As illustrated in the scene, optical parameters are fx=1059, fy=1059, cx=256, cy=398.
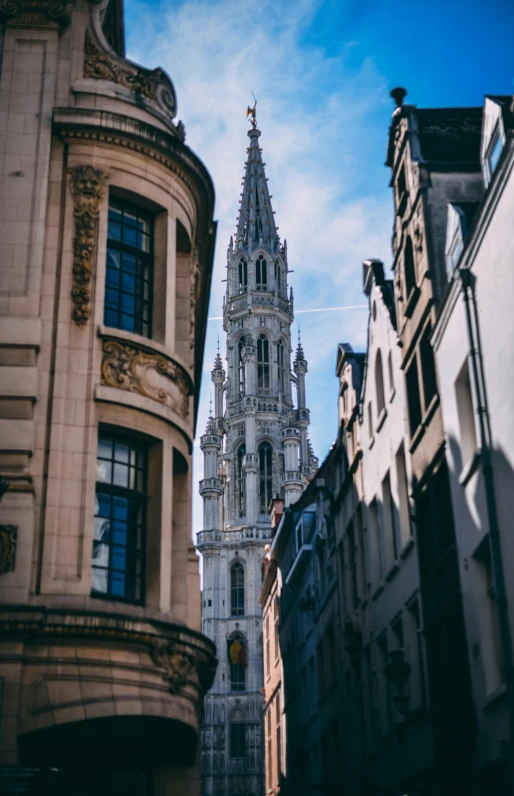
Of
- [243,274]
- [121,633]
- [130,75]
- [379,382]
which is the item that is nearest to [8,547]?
[121,633]

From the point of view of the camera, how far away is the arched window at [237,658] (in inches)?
4670

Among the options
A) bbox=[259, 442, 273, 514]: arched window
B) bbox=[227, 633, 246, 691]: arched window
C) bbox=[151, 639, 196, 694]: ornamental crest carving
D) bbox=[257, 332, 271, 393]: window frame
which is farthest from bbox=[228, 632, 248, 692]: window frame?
bbox=[151, 639, 196, 694]: ornamental crest carving

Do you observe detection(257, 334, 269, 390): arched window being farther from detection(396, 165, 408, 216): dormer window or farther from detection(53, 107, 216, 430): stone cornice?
detection(53, 107, 216, 430): stone cornice

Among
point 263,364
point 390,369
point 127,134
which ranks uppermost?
point 263,364

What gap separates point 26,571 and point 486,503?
763 cm

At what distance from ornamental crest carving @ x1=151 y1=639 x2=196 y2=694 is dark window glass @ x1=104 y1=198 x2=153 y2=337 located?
6090 mm

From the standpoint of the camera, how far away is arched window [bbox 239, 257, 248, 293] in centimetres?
14646

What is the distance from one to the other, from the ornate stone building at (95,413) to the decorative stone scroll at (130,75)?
0.04 metres

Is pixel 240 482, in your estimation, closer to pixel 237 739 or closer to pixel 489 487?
pixel 237 739

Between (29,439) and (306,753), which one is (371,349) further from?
(306,753)

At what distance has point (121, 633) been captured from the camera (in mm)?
16781

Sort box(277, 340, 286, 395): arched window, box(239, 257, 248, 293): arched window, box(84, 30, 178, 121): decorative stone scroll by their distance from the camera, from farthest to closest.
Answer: box(239, 257, 248, 293): arched window
box(277, 340, 286, 395): arched window
box(84, 30, 178, 121): decorative stone scroll

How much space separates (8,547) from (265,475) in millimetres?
116370

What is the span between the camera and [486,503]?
58.5ft
